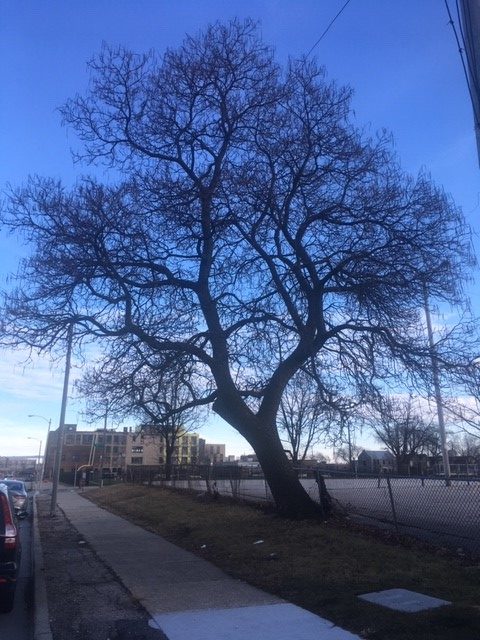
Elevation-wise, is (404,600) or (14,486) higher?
(14,486)

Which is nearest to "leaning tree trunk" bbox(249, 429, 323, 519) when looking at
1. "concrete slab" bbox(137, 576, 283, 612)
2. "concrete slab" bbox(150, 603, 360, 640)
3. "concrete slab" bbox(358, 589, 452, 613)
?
"concrete slab" bbox(137, 576, 283, 612)

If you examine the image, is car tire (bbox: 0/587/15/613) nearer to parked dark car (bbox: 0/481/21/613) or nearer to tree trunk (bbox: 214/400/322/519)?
parked dark car (bbox: 0/481/21/613)

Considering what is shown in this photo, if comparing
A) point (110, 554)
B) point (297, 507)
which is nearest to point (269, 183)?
point (297, 507)

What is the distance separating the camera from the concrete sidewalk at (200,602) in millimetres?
6441

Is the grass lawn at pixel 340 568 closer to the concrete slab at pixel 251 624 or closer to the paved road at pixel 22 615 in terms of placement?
the concrete slab at pixel 251 624

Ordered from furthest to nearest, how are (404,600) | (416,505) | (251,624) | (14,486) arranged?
(14,486), (416,505), (404,600), (251,624)

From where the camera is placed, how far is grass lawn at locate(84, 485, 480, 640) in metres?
6.34

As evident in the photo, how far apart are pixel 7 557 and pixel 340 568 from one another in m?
4.51

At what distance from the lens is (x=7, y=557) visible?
8.19 m

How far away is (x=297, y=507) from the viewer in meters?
14.2

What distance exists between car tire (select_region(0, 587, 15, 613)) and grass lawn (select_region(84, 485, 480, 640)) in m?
3.07

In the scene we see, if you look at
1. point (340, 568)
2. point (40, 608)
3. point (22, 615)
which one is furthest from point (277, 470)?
point (40, 608)

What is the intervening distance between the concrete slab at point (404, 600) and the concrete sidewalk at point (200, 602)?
816 mm

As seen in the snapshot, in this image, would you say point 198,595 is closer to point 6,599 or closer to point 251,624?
point 251,624
